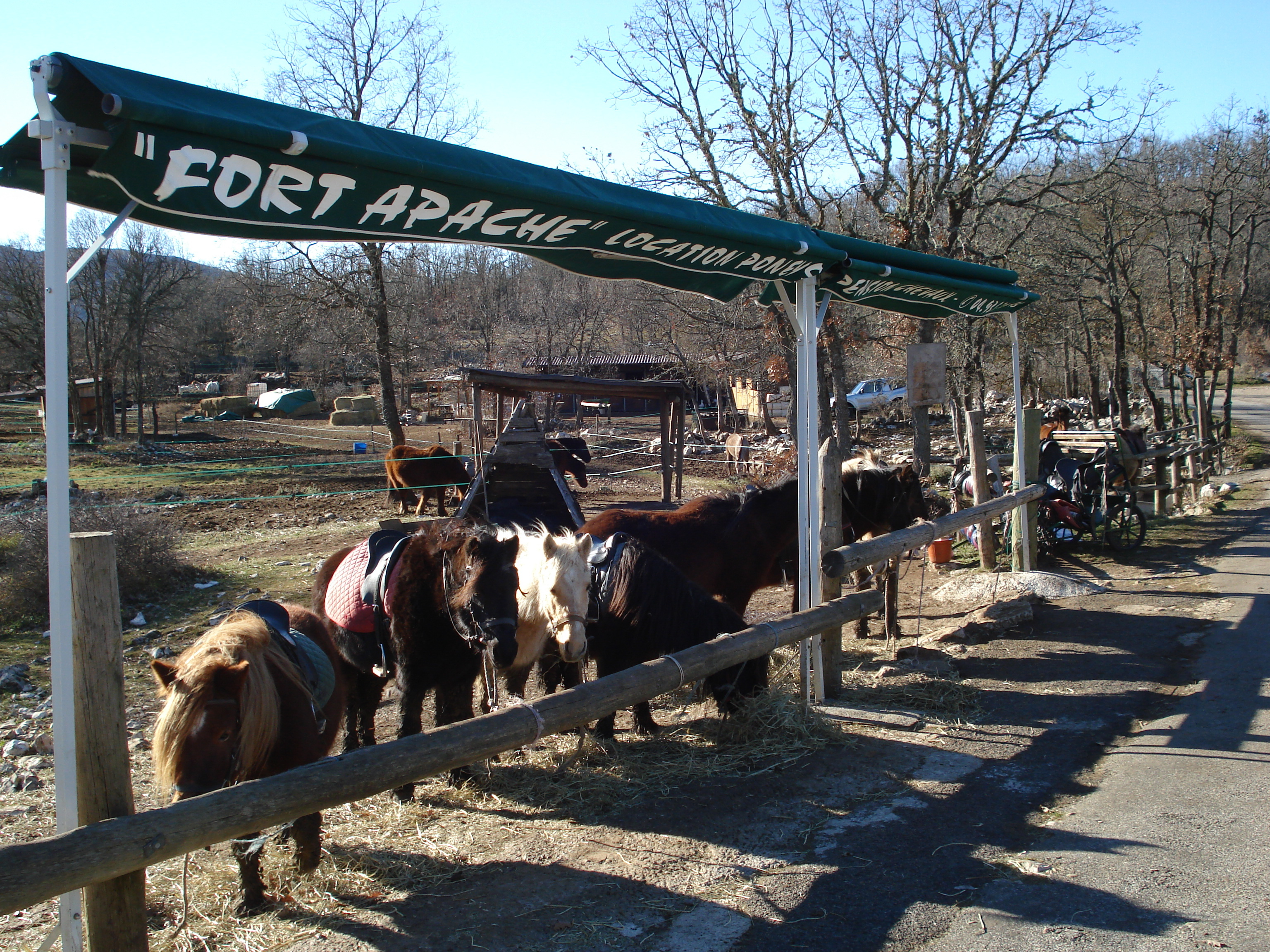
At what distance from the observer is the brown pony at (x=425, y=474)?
1521cm

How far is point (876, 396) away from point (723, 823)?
3233cm

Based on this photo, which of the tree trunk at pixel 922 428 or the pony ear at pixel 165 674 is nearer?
the pony ear at pixel 165 674

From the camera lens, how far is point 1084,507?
32.8 ft

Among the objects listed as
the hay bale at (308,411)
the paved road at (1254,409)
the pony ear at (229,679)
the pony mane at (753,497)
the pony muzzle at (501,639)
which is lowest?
the pony muzzle at (501,639)

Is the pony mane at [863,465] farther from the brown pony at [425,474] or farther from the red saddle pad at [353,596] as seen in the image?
the brown pony at [425,474]

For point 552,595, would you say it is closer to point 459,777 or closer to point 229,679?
point 459,777

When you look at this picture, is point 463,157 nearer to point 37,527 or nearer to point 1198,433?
point 37,527

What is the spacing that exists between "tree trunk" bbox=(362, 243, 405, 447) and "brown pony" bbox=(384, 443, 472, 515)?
2.83 m

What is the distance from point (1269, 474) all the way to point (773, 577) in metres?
15.9

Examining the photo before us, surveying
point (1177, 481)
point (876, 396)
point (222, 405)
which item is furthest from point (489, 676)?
point (222, 405)

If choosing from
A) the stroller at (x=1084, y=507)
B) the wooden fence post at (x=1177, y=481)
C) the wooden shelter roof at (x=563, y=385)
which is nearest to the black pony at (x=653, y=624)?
the wooden shelter roof at (x=563, y=385)

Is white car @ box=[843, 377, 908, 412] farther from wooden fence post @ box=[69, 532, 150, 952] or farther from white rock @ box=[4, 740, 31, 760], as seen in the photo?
wooden fence post @ box=[69, 532, 150, 952]

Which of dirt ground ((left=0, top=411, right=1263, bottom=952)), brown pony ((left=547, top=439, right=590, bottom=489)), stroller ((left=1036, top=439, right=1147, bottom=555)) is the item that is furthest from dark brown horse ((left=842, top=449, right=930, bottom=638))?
brown pony ((left=547, top=439, right=590, bottom=489))

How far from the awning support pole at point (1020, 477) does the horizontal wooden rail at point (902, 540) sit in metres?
0.92
